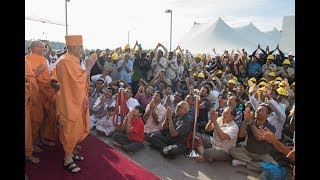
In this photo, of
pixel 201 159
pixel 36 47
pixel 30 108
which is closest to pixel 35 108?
pixel 30 108

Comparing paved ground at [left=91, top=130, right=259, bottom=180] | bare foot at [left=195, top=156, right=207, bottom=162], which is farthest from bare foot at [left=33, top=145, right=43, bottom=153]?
bare foot at [left=195, top=156, right=207, bottom=162]

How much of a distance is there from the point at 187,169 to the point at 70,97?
6.68ft

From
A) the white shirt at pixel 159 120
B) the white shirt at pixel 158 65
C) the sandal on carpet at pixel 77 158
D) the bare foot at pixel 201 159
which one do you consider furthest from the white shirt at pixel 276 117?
the white shirt at pixel 158 65

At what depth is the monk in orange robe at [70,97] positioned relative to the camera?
386 centimetres

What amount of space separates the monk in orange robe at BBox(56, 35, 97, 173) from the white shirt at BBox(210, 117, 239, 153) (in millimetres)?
2142

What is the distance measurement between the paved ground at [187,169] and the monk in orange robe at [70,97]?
118 cm

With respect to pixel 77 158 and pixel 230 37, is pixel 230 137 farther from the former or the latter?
pixel 230 37

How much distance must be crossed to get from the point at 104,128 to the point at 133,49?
472 centimetres

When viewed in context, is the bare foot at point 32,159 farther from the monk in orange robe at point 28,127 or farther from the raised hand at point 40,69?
the raised hand at point 40,69

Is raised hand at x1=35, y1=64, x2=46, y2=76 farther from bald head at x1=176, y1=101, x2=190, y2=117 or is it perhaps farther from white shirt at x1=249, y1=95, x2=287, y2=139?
white shirt at x1=249, y1=95, x2=287, y2=139

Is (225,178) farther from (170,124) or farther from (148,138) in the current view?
(148,138)

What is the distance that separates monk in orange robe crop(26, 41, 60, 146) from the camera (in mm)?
4648

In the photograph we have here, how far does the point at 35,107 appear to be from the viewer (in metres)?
4.54
